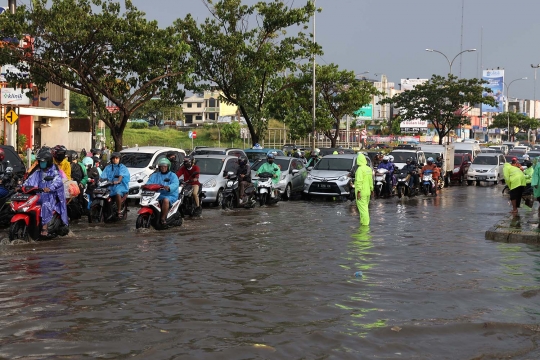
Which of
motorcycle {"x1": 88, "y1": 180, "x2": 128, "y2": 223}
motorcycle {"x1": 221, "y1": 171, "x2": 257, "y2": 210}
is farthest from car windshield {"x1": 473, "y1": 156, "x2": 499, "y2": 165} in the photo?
motorcycle {"x1": 88, "y1": 180, "x2": 128, "y2": 223}

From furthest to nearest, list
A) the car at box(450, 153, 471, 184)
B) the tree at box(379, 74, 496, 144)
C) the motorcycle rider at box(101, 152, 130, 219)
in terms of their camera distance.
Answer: the tree at box(379, 74, 496, 144)
the car at box(450, 153, 471, 184)
the motorcycle rider at box(101, 152, 130, 219)

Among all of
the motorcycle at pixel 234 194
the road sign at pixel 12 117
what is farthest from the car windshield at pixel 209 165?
the road sign at pixel 12 117

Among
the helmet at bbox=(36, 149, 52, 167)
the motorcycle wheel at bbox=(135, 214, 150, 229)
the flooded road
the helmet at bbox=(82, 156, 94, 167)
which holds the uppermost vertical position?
the helmet at bbox=(36, 149, 52, 167)

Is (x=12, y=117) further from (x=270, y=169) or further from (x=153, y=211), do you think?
(x=153, y=211)

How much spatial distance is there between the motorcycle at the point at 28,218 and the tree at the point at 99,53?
13.7 meters

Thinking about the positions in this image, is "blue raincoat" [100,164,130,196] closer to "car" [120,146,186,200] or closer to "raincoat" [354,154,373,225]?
"car" [120,146,186,200]

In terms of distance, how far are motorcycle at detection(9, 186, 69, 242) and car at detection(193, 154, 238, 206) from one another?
8.57m

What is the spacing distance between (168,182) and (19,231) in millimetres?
3231

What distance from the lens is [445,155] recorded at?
128 ft

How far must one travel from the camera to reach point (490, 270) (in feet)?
36.8

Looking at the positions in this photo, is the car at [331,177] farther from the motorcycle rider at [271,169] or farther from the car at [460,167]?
the car at [460,167]

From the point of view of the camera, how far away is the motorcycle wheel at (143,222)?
14.7 meters

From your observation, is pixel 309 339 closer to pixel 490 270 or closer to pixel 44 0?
pixel 490 270

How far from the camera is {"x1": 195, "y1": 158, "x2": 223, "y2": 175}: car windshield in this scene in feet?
72.6
